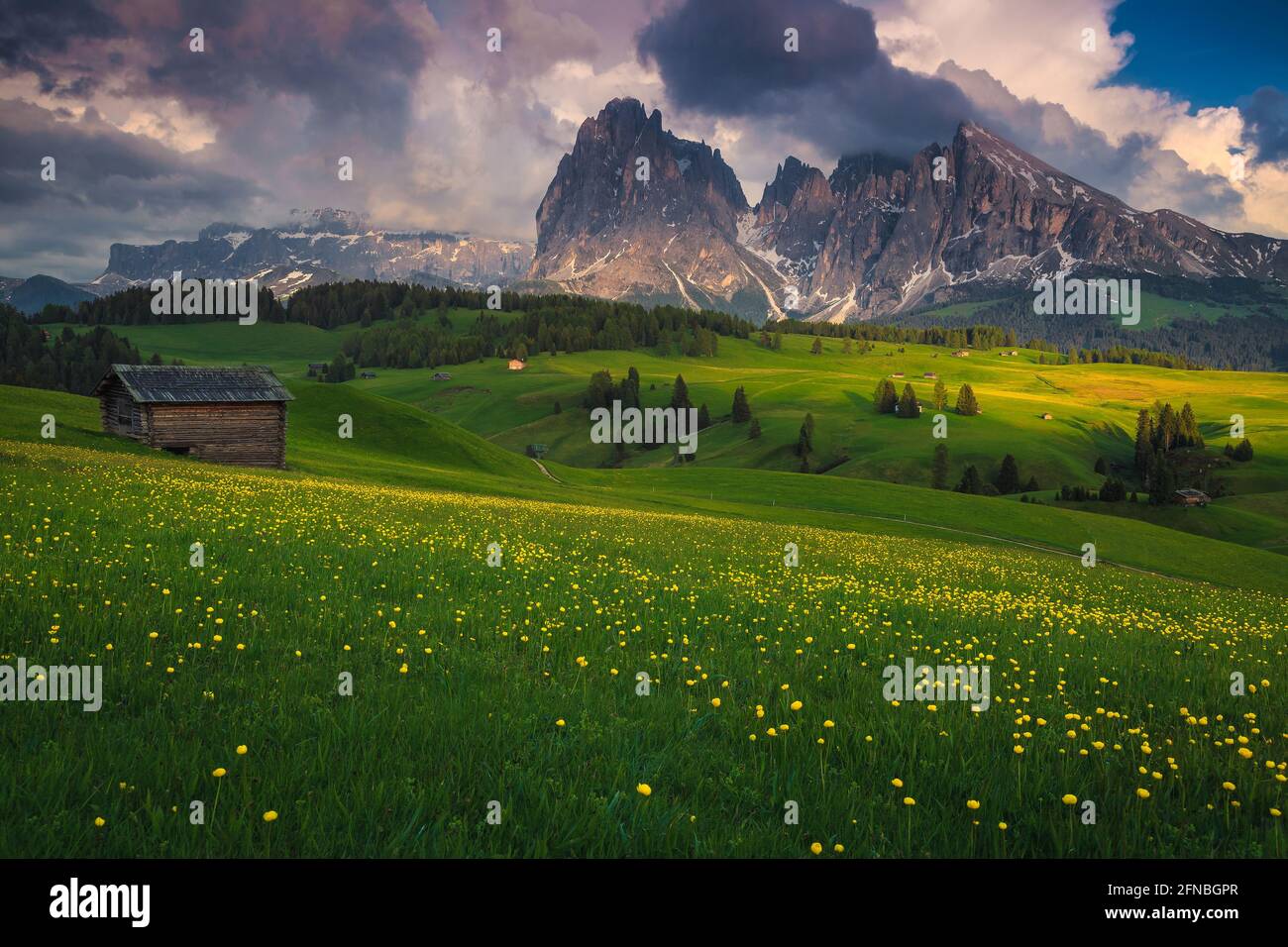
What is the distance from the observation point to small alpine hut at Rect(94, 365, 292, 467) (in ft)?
177

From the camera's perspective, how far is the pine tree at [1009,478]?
13925 centimetres

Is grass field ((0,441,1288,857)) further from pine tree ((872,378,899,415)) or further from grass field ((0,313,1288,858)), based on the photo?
pine tree ((872,378,899,415))

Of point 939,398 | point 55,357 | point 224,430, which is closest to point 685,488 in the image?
point 224,430

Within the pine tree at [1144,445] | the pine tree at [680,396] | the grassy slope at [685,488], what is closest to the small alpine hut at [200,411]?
the grassy slope at [685,488]

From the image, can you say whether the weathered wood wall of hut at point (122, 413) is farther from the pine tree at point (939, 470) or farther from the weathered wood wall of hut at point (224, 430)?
the pine tree at point (939, 470)

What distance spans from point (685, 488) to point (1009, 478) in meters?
80.5

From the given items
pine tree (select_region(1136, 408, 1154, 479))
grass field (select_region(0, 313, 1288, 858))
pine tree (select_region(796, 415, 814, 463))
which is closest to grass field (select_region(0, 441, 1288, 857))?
grass field (select_region(0, 313, 1288, 858))

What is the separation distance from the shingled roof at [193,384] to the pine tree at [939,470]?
117 meters

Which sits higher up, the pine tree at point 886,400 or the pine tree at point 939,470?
the pine tree at point 886,400

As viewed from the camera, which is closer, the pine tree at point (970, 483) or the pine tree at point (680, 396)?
the pine tree at point (970, 483)

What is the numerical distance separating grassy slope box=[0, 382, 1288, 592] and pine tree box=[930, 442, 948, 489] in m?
50.5

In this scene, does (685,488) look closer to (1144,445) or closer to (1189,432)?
(1144,445)
